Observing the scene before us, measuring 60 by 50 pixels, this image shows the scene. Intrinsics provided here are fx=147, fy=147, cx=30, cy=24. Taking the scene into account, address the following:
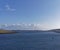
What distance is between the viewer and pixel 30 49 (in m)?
22.8

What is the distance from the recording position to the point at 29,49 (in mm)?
22734

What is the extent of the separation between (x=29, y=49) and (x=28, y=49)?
0.19 meters

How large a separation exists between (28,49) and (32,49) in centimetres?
62

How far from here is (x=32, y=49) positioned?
2272cm

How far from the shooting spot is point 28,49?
22.6 metres

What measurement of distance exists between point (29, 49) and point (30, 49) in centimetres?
17

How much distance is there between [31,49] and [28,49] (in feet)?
1.54

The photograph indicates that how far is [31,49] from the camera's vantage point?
22.7 metres

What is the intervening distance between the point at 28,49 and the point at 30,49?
0.35m

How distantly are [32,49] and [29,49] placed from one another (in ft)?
1.52
